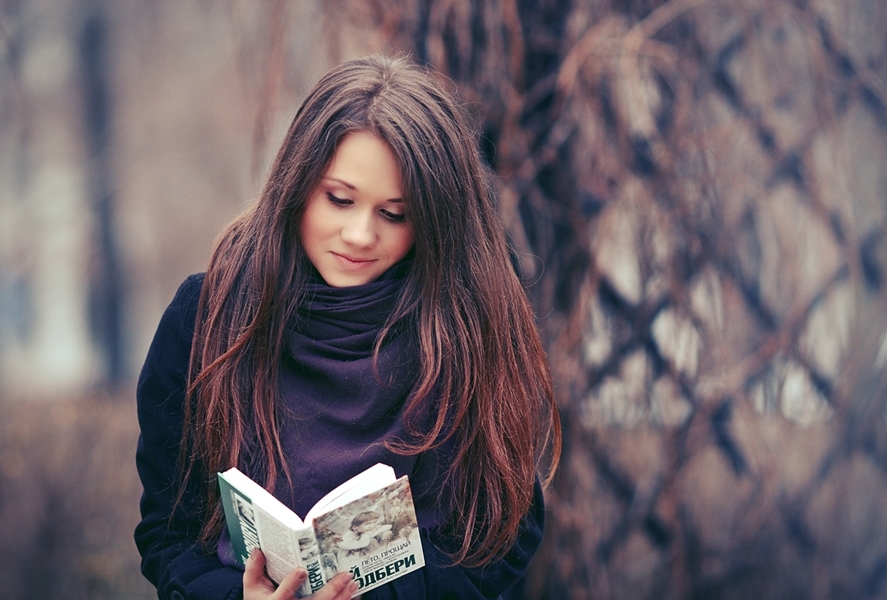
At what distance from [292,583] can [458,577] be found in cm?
38

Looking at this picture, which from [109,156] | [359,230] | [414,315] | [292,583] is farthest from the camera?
[109,156]

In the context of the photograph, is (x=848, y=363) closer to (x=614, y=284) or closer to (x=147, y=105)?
(x=614, y=284)

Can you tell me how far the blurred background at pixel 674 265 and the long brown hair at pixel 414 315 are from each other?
1.05 m

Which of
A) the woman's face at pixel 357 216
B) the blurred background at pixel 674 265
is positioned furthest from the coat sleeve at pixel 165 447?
the blurred background at pixel 674 265

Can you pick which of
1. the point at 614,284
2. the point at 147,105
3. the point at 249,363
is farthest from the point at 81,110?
the point at 249,363

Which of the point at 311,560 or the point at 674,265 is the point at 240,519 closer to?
the point at 311,560

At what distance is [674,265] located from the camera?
9.06 ft

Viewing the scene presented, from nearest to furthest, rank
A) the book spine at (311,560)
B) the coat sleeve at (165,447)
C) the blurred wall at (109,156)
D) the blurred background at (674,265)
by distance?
the book spine at (311,560) < the coat sleeve at (165,447) < the blurred background at (674,265) < the blurred wall at (109,156)

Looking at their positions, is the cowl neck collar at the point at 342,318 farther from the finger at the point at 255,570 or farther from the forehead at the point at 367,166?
the finger at the point at 255,570

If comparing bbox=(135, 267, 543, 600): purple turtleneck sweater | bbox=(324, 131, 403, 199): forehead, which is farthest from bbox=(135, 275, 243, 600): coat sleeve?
bbox=(324, 131, 403, 199): forehead

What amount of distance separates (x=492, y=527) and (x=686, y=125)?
5.49 ft

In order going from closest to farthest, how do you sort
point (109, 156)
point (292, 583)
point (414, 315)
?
point (292, 583) < point (414, 315) < point (109, 156)

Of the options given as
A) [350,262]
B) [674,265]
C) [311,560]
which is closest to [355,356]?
[350,262]

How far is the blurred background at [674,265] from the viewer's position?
2727 mm
